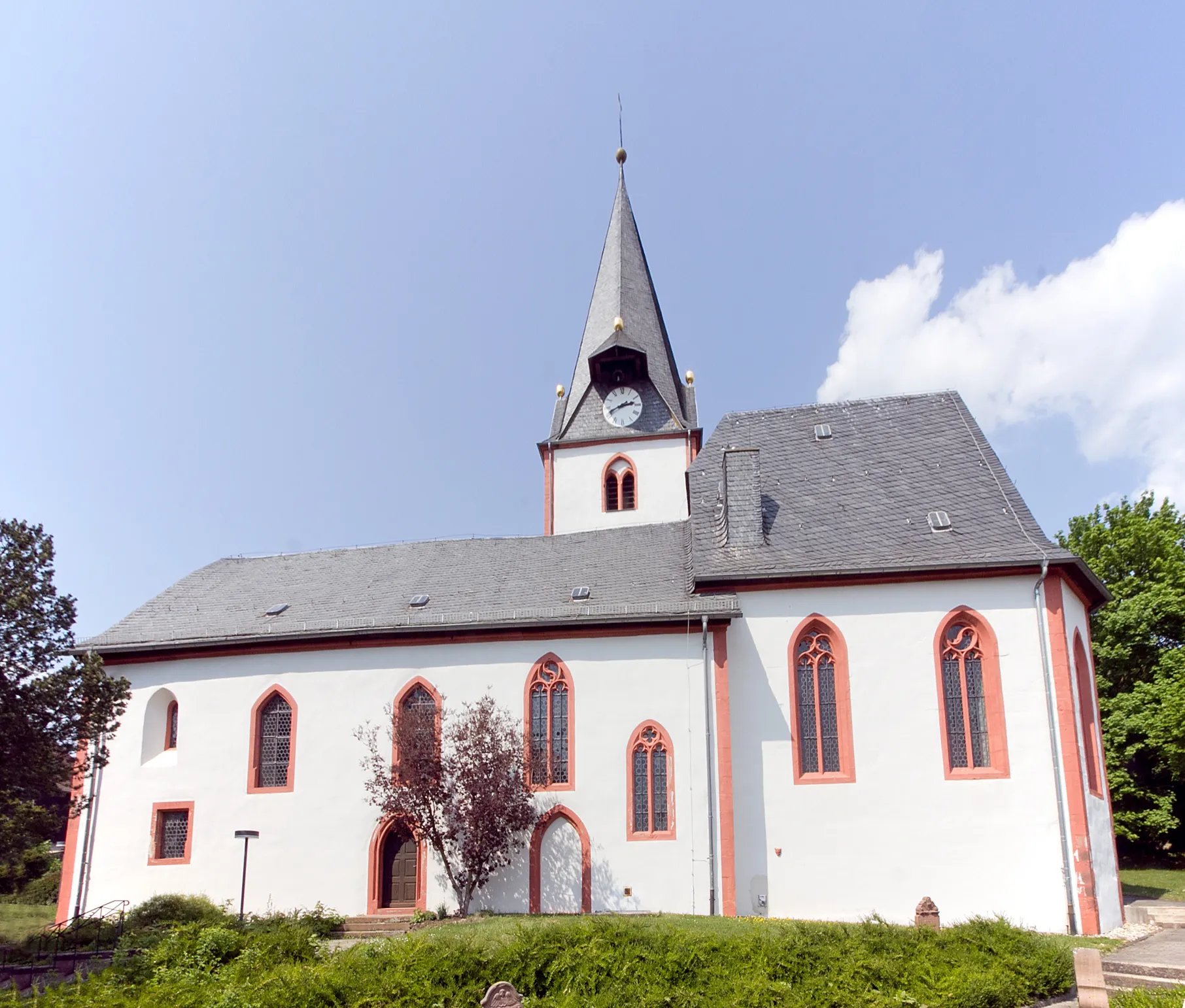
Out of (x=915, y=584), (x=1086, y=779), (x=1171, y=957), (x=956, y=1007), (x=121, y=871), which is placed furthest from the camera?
(x=121, y=871)

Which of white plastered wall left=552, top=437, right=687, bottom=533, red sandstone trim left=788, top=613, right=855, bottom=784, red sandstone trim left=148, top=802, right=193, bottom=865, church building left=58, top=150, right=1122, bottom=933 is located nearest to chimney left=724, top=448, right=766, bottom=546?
church building left=58, top=150, right=1122, bottom=933

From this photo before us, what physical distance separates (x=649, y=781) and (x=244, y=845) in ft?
27.7

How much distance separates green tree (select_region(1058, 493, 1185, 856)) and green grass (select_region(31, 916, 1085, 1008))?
20.2 m

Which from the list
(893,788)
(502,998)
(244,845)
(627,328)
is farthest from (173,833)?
(627,328)

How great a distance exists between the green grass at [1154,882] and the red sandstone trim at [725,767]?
8870 millimetres

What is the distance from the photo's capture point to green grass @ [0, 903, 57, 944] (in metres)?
18.7

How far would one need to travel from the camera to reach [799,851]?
18.5 m

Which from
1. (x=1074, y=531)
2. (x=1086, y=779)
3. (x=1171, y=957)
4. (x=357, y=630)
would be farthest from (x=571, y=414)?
(x=1171, y=957)

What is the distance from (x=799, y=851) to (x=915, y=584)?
219 inches

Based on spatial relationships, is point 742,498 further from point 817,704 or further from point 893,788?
point 893,788

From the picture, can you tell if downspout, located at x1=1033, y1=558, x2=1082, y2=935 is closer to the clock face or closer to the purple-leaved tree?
the purple-leaved tree

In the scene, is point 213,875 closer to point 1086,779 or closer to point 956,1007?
point 956,1007

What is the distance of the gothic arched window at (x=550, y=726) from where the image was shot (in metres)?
19.6

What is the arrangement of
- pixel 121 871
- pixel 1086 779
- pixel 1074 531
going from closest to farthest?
1. pixel 1086 779
2. pixel 121 871
3. pixel 1074 531
